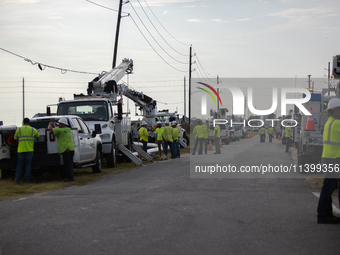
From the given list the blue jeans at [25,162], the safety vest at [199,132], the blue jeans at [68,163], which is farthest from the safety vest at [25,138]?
the safety vest at [199,132]

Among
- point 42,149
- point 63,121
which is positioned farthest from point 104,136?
point 42,149

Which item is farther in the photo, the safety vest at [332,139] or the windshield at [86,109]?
the windshield at [86,109]

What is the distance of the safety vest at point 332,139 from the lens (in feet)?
24.3

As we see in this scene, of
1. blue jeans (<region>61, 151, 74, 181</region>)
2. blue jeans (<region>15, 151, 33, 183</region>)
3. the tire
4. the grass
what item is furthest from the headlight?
blue jeans (<region>15, 151, 33, 183</region>)

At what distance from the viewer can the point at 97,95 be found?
70.2 feet

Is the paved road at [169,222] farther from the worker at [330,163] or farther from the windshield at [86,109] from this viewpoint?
the windshield at [86,109]

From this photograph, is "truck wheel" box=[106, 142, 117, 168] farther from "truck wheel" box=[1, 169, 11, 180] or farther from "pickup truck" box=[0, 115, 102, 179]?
"truck wheel" box=[1, 169, 11, 180]

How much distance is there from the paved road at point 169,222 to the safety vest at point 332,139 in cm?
110

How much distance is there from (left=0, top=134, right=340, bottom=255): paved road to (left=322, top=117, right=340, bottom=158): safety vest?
43.1 inches

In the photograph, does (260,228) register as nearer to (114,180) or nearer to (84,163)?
(114,180)

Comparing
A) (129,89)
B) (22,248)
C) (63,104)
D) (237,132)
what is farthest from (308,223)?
(237,132)

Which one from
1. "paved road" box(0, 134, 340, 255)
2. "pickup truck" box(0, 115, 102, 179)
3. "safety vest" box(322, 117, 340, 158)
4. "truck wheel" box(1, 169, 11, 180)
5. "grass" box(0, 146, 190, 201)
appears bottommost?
"grass" box(0, 146, 190, 201)

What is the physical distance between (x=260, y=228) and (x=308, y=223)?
0.89 m

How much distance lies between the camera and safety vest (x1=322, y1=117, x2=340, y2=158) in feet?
24.3
